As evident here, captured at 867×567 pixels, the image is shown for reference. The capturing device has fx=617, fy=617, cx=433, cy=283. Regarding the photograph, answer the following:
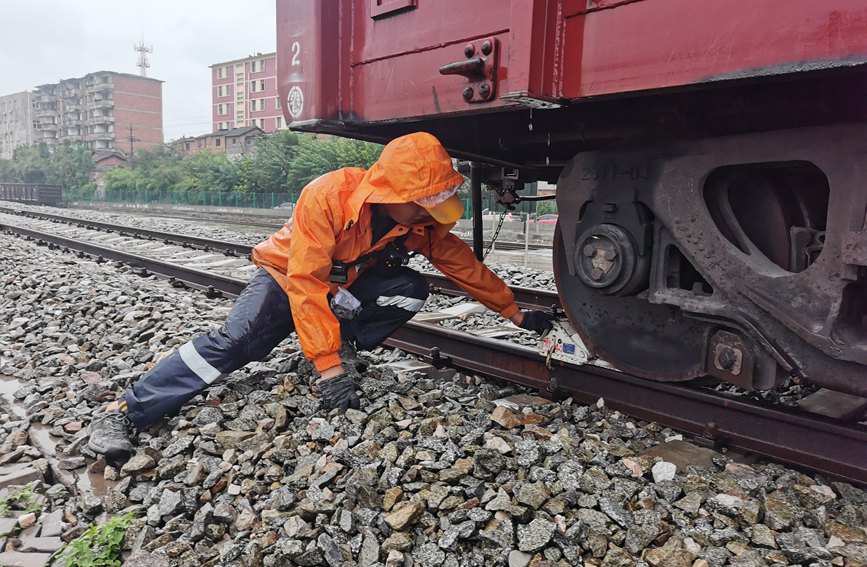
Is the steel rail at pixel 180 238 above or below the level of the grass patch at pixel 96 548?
above

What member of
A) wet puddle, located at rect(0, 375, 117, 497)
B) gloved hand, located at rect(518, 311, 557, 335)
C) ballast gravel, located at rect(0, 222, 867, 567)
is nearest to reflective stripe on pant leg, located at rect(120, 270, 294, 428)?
ballast gravel, located at rect(0, 222, 867, 567)

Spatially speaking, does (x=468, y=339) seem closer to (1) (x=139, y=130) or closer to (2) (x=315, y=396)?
(2) (x=315, y=396)

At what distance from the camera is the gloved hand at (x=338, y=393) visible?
10.1 feet

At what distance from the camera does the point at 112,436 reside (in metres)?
3.00

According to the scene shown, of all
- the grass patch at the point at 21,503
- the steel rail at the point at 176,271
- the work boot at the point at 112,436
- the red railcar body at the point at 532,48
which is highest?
the red railcar body at the point at 532,48

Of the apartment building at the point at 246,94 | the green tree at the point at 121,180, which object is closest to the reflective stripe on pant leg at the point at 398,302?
the green tree at the point at 121,180

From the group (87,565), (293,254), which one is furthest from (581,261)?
(87,565)

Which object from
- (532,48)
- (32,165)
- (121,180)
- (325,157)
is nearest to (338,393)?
(532,48)

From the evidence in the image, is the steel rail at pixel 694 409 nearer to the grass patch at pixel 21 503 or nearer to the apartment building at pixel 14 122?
the grass patch at pixel 21 503

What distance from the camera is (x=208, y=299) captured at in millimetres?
6223

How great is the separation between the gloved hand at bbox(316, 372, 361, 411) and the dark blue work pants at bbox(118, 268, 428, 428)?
1.86 feet

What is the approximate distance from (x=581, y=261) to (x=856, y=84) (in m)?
1.30

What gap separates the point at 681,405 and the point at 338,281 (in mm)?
1885

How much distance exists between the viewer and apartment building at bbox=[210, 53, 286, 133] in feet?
257
